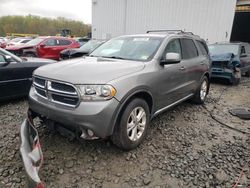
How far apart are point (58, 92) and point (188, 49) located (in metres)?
3.11

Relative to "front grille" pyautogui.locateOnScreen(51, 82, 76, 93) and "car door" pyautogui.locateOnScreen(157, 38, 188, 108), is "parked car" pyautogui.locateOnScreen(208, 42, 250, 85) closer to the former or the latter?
"car door" pyautogui.locateOnScreen(157, 38, 188, 108)

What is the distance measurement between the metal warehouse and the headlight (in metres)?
13.4

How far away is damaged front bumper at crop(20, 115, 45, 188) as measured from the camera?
7.59 feet

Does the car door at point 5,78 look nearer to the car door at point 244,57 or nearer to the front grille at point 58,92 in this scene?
the front grille at point 58,92

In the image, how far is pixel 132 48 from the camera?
4145mm

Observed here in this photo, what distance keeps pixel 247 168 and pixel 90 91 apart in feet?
7.75

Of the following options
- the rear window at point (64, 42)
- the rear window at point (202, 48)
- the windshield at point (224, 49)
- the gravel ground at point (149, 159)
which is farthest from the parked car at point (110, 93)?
the rear window at point (64, 42)

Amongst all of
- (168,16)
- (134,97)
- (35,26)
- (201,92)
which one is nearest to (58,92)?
(134,97)

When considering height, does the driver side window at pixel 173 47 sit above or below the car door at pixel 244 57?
above

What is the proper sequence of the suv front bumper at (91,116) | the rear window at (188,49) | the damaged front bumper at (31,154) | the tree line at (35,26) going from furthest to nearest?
the tree line at (35,26) < the rear window at (188,49) < the suv front bumper at (91,116) < the damaged front bumper at (31,154)

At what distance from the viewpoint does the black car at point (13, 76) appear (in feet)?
16.5

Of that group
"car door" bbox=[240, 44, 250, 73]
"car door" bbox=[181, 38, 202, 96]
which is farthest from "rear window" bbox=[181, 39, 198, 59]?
"car door" bbox=[240, 44, 250, 73]

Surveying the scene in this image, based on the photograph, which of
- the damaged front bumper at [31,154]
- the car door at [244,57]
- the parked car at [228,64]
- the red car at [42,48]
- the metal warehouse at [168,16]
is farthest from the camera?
the metal warehouse at [168,16]

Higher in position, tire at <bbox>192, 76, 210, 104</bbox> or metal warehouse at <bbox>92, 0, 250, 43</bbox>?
metal warehouse at <bbox>92, 0, 250, 43</bbox>
